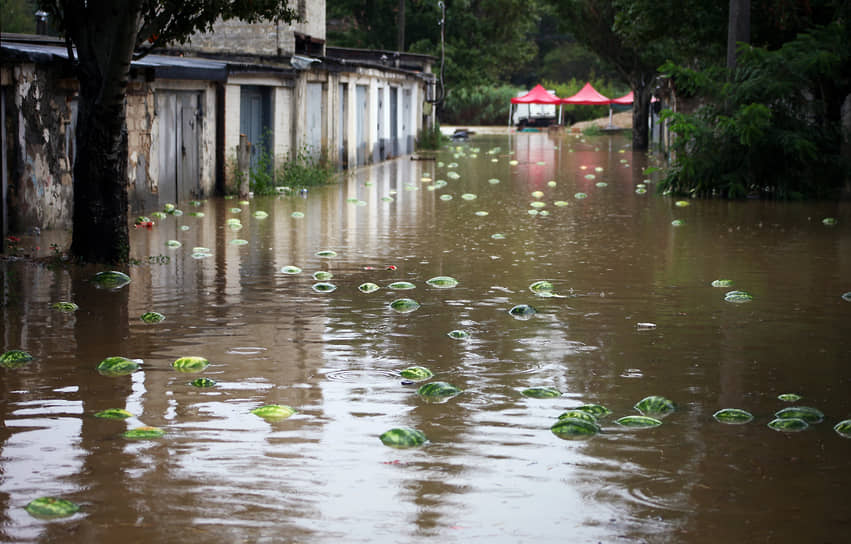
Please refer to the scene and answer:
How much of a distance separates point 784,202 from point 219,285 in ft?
38.5

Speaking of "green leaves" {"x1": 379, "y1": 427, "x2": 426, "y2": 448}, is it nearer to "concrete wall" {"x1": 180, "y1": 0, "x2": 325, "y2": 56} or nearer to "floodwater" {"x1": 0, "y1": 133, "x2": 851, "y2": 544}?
"floodwater" {"x1": 0, "y1": 133, "x2": 851, "y2": 544}

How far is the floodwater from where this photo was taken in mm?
4559

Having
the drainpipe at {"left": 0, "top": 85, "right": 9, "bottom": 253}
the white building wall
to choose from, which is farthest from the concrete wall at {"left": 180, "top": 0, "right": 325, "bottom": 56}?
the drainpipe at {"left": 0, "top": 85, "right": 9, "bottom": 253}

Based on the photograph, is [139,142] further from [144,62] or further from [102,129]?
[102,129]

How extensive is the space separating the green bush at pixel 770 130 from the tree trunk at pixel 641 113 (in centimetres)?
2065

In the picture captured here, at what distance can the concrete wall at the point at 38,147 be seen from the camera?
12.9 metres

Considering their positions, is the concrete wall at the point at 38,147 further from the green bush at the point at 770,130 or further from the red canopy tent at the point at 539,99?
the red canopy tent at the point at 539,99

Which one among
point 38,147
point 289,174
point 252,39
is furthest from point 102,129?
point 252,39

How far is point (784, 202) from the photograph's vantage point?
60.5 feet

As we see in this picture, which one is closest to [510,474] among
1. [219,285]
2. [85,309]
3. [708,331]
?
[708,331]

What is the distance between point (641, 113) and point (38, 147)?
100ft

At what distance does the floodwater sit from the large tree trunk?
1.80 ft

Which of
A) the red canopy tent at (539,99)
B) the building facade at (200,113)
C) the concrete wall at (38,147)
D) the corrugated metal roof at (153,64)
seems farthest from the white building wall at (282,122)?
the red canopy tent at (539,99)

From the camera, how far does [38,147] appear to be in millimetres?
13359
